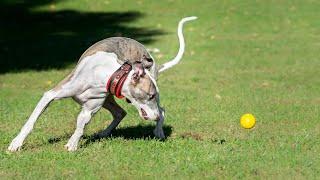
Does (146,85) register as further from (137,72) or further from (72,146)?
(72,146)

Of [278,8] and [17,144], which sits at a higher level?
[17,144]

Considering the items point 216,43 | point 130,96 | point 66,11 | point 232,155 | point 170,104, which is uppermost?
point 130,96


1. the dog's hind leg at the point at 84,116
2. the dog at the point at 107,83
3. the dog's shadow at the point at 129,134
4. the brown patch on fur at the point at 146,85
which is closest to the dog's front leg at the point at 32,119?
the dog at the point at 107,83

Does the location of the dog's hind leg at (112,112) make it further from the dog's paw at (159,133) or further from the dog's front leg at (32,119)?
the dog's front leg at (32,119)

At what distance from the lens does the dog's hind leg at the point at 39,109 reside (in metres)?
8.34

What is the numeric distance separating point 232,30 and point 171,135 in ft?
43.6

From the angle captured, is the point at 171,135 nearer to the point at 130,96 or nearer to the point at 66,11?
the point at 130,96

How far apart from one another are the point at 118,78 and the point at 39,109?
1108mm

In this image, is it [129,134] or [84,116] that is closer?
[84,116]

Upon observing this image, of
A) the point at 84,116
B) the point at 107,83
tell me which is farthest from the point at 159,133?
the point at 107,83

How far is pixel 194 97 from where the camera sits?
41.2 ft

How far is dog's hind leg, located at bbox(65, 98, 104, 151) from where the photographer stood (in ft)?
27.5

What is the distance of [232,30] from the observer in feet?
74.1

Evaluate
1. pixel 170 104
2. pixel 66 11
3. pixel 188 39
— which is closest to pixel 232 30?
pixel 188 39
